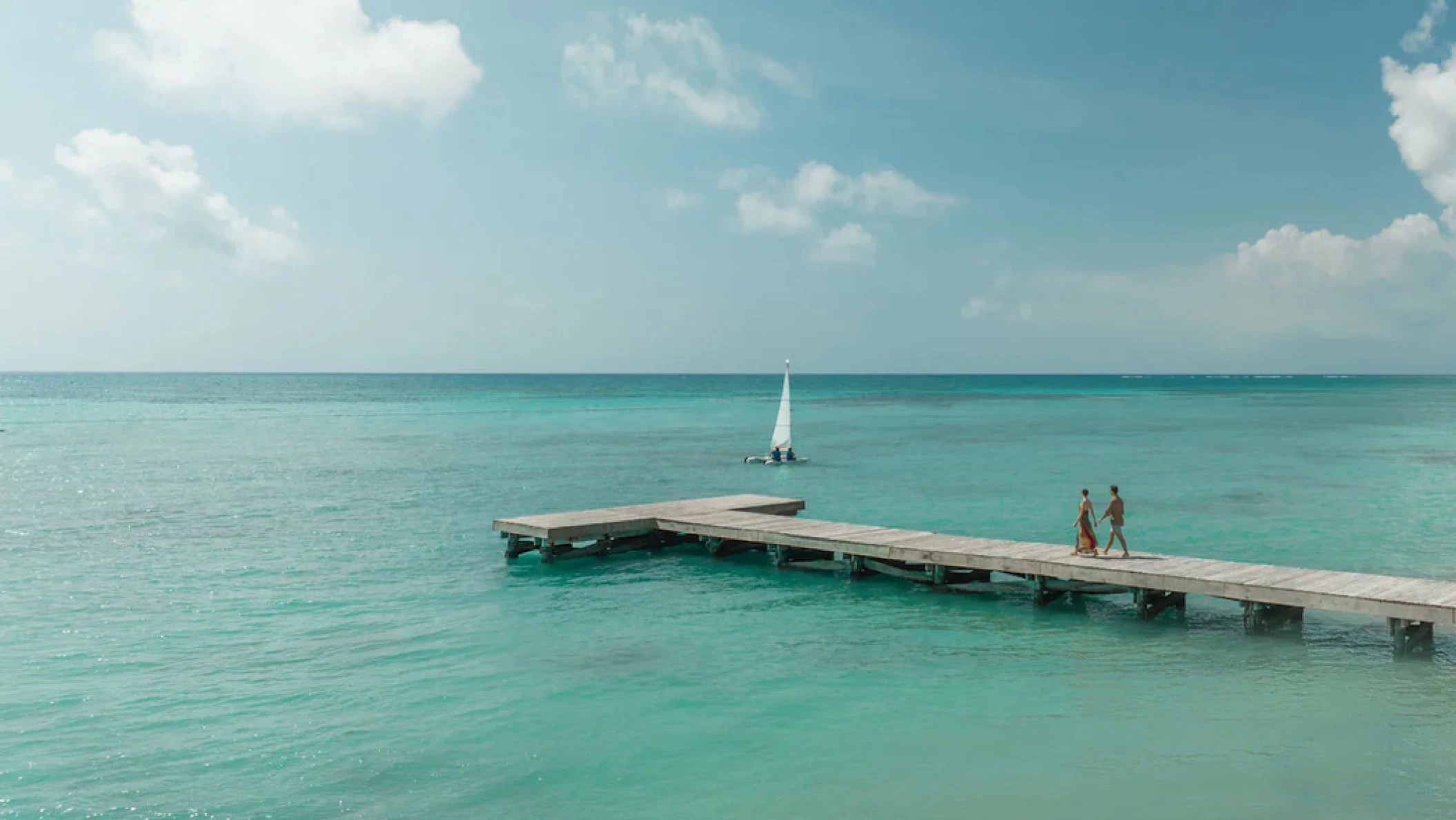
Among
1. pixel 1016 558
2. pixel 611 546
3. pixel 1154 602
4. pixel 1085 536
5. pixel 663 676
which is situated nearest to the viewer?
pixel 663 676

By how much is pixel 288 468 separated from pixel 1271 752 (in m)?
48.8

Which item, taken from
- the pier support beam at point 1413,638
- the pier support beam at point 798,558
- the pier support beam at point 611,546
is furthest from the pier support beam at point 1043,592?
the pier support beam at point 611,546

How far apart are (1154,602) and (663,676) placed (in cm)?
1010

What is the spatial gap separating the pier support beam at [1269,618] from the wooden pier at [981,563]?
18 millimetres

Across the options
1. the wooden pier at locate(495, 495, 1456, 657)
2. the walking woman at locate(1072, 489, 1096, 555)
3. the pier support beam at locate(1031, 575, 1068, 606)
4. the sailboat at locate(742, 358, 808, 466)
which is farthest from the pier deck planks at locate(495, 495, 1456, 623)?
the sailboat at locate(742, 358, 808, 466)

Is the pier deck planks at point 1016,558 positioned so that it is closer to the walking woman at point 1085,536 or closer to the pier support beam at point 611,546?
the walking woman at point 1085,536

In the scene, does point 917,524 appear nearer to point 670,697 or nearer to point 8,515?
point 670,697

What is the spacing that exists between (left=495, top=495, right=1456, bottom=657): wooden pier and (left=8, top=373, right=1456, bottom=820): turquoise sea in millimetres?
571

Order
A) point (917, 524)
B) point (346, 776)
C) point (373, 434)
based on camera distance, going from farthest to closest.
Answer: point (373, 434), point (917, 524), point (346, 776)

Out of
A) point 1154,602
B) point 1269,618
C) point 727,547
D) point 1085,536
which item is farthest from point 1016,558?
point 727,547

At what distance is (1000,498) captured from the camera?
39.8m

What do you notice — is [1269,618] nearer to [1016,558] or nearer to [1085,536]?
[1085,536]

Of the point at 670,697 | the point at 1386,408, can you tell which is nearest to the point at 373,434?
the point at 670,697

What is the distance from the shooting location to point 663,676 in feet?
57.3
